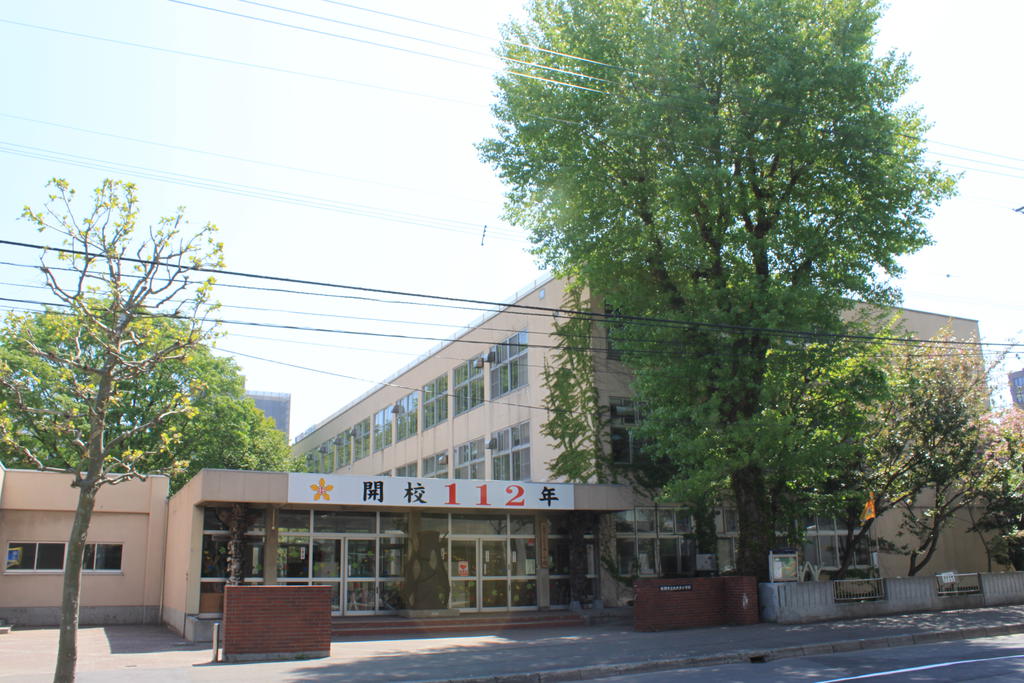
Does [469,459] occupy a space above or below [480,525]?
above

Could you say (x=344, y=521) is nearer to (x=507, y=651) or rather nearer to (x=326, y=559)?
(x=326, y=559)

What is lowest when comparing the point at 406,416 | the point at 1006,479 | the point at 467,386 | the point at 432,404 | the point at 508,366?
the point at 1006,479

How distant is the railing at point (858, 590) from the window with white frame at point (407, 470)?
2050 centimetres

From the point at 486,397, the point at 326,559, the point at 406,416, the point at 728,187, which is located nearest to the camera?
the point at 728,187

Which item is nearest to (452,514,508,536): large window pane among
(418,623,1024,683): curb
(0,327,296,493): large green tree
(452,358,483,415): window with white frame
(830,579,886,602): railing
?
(452,358,483,415): window with white frame

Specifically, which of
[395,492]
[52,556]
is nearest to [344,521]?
[395,492]

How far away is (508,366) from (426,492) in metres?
9.06

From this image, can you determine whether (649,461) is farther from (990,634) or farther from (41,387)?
(41,387)

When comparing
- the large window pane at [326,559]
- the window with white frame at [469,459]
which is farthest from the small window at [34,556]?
the window with white frame at [469,459]

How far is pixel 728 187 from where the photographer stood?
1902cm

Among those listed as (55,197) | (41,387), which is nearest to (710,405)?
(55,197)

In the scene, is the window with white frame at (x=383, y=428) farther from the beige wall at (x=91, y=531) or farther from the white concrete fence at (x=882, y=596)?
the white concrete fence at (x=882, y=596)

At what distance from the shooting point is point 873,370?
19219mm

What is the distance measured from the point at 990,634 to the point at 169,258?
57.4 ft
